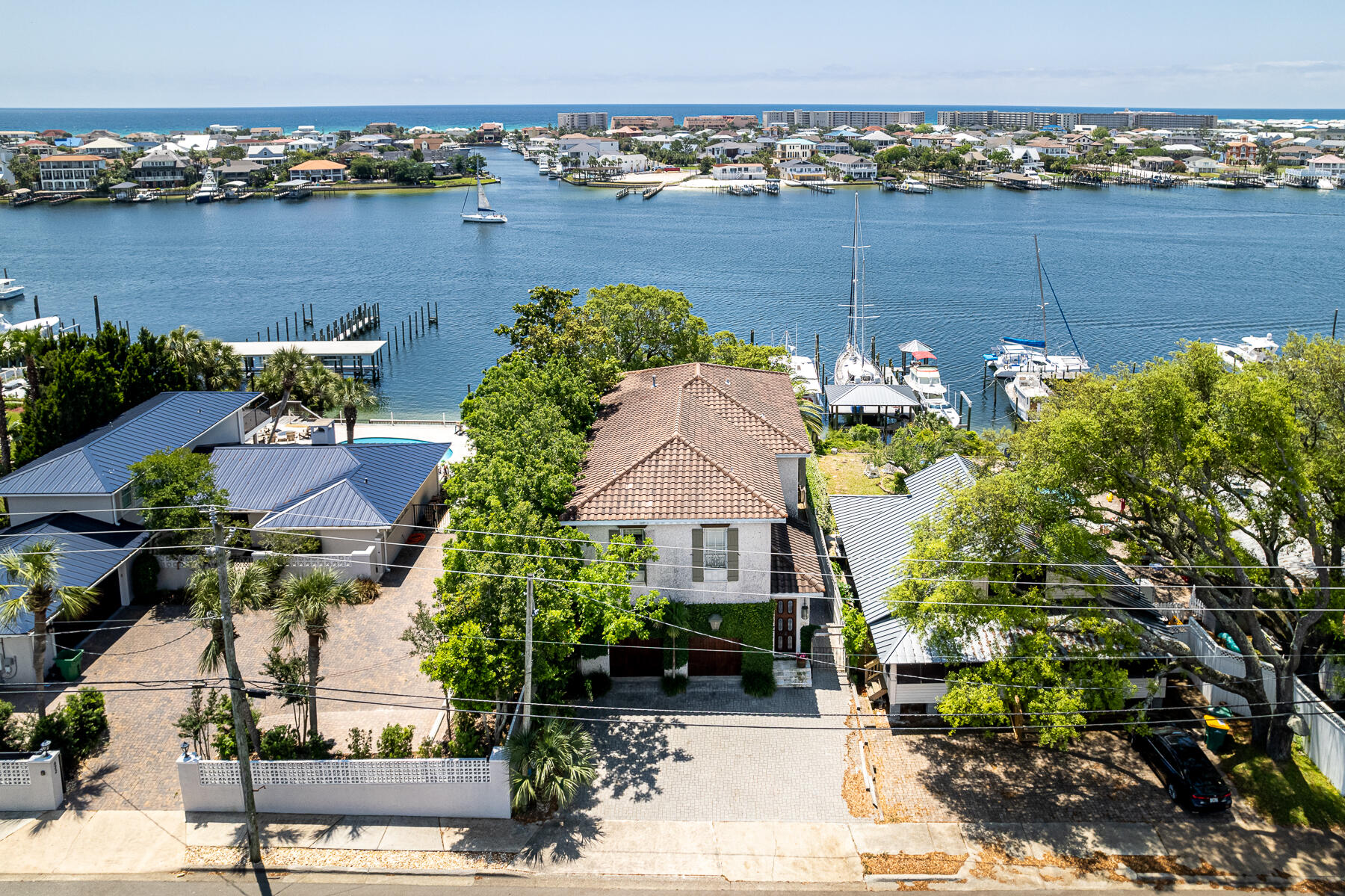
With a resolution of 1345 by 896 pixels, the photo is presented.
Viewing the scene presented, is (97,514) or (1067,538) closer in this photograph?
(1067,538)

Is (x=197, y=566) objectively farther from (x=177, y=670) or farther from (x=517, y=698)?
(x=517, y=698)

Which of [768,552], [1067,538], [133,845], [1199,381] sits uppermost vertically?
[1199,381]

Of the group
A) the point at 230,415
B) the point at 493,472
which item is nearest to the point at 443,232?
the point at 230,415

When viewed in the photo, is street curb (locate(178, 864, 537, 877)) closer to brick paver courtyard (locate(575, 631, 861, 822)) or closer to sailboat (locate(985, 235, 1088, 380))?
brick paver courtyard (locate(575, 631, 861, 822))

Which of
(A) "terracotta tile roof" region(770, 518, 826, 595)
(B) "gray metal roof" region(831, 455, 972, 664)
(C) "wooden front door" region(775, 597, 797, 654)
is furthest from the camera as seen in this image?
(C) "wooden front door" region(775, 597, 797, 654)

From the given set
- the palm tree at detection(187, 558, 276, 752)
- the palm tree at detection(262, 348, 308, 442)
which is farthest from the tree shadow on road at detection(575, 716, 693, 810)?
the palm tree at detection(262, 348, 308, 442)

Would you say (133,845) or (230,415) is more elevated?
(230,415)
